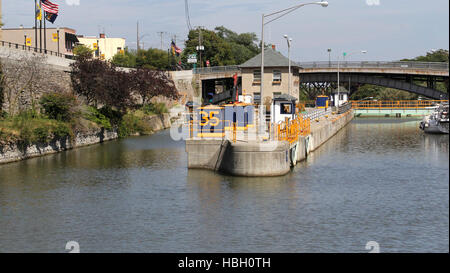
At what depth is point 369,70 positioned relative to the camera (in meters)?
101

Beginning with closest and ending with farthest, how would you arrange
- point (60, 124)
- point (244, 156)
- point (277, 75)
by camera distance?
point (244, 156), point (60, 124), point (277, 75)

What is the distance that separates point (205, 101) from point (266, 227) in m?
87.2

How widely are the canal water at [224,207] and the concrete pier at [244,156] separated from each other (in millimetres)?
713

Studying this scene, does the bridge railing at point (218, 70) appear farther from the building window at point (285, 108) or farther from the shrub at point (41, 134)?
the shrub at point (41, 134)

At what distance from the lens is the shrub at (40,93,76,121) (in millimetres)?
50469

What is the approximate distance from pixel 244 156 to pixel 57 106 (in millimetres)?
23766

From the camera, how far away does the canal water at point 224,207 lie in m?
20.6

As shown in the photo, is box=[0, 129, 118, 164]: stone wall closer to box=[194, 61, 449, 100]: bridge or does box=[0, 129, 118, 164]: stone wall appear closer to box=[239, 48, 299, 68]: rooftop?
box=[239, 48, 299, 68]: rooftop

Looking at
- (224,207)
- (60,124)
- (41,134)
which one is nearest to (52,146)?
(60,124)

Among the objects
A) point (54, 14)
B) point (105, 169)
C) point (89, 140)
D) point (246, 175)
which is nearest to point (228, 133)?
point (246, 175)

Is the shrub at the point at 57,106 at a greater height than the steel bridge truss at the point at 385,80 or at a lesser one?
lesser

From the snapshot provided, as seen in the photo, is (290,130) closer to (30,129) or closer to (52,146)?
(30,129)

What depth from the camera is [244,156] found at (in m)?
32.9

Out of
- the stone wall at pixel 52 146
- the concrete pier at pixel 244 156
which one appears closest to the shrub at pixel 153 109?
the stone wall at pixel 52 146
